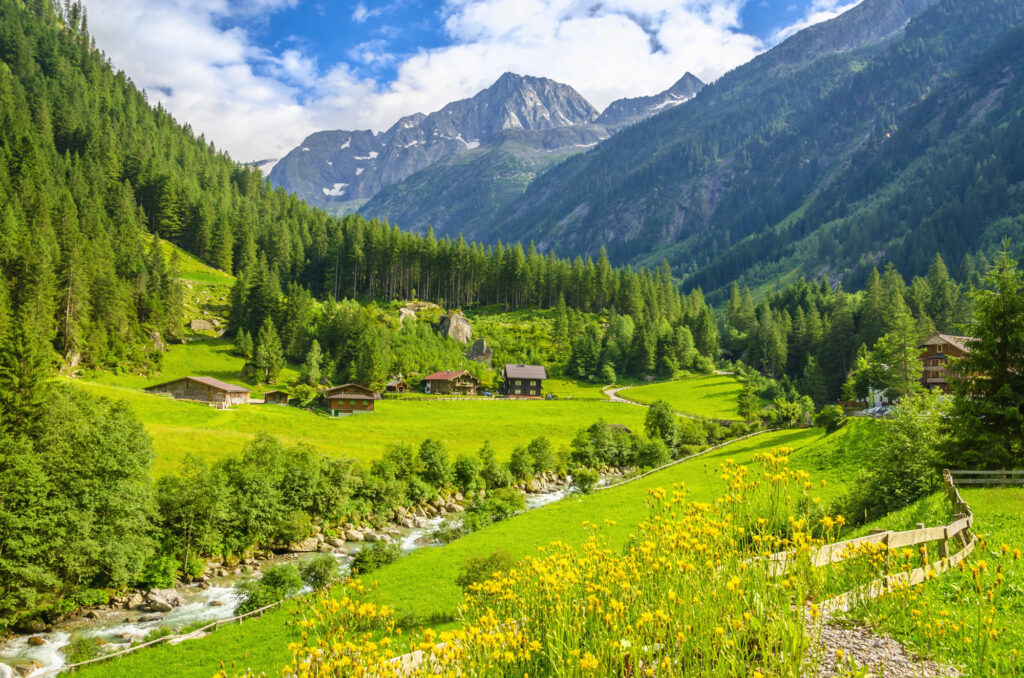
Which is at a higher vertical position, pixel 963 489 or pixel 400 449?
pixel 963 489

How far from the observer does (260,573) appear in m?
38.4

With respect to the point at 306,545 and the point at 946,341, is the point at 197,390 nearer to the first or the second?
the point at 306,545

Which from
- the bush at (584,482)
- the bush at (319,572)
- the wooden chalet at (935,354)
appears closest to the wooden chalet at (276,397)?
the bush at (584,482)

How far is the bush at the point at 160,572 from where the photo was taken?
34562 millimetres

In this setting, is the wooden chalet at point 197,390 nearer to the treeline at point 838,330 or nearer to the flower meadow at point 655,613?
the flower meadow at point 655,613

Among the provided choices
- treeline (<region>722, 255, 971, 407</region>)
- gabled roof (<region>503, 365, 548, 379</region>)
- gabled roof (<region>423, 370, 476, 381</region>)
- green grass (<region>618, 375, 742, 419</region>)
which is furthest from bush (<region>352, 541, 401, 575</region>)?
treeline (<region>722, 255, 971, 407</region>)

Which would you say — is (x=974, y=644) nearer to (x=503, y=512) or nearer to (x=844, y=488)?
(x=844, y=488)

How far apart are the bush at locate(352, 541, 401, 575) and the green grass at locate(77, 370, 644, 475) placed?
21.4m

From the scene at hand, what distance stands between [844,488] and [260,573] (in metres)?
42.8

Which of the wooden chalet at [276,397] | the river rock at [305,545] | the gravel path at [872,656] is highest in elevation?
the gravel path at [872,656]

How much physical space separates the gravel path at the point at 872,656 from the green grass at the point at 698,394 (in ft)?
305

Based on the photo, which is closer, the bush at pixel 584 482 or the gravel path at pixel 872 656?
the gravel path at pixel 872 656

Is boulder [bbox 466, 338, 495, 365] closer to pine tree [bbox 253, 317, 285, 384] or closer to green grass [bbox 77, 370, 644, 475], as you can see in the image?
green grass [bbox 77, 370, 644, 475]

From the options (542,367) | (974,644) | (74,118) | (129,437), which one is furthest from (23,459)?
(74,118)
